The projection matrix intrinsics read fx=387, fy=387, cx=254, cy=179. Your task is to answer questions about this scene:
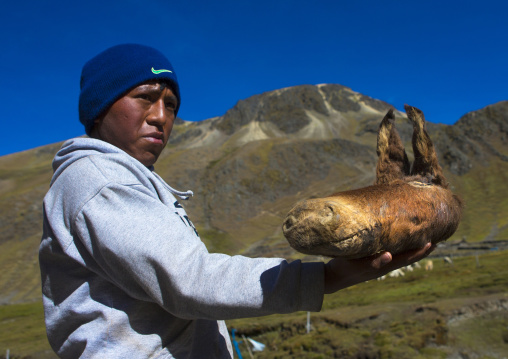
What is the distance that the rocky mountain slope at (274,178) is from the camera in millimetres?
69875

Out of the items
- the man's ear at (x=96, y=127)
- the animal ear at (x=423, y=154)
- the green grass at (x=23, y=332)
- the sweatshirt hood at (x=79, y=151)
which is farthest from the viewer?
the green grass at (x=23, y=332)

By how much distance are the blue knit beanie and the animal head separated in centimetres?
116

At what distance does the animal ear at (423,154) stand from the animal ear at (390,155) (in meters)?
0.07

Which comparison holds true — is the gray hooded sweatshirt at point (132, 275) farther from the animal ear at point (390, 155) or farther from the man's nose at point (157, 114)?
the animal ear at point (390, 155)

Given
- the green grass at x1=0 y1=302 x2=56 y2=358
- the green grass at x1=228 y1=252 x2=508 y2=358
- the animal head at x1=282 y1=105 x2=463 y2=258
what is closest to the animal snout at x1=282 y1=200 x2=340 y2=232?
the animal head at x1=282 y1=105 x2=463 y2=258

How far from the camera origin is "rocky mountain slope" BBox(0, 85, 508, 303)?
69.9 m

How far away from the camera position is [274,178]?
99812 millimetres

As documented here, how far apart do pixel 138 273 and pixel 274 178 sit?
9863cm

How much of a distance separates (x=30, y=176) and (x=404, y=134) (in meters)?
121

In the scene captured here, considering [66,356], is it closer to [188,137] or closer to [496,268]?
[496,268]

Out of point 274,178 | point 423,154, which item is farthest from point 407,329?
point 274,178

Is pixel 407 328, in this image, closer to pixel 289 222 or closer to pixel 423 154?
pixel 423 154

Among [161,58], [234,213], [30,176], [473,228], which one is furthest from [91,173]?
[30,176]

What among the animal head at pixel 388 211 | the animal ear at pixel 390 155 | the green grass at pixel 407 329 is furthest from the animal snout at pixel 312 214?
the green grass at pixel 407 329
